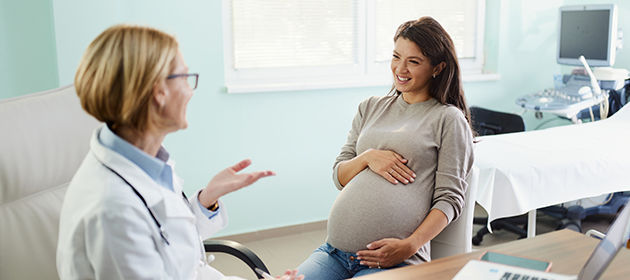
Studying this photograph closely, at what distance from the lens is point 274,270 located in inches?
115

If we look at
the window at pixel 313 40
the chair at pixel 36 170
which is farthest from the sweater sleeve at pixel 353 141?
the window at pixel 313 40

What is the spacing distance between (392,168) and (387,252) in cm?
25

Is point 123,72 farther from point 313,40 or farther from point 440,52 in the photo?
point 313,40

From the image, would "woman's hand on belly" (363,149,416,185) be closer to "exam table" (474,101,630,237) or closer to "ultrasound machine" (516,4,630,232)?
"exam table" (474,101,630,237)

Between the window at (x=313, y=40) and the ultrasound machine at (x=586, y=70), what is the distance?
688 millimetres

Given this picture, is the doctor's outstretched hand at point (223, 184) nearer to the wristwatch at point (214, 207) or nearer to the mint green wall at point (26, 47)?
the wristwatch at point (214, 207)

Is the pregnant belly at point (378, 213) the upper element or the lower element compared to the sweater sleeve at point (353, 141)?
lower

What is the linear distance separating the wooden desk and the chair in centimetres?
76

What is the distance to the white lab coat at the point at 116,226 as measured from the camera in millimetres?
983

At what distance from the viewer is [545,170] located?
246cm

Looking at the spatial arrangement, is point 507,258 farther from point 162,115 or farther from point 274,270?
Result: point 274,270

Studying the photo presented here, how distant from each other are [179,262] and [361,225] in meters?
0.72

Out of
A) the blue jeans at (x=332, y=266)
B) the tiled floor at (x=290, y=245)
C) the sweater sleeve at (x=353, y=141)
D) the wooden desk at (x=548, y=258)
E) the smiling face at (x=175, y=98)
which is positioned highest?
the smiling face at (x=175, y=98)

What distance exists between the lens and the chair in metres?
1.30
